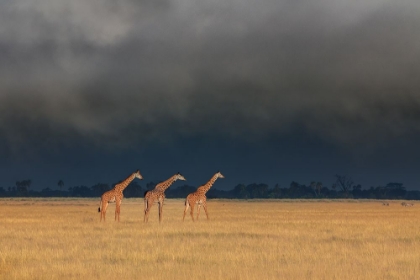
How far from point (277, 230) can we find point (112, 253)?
10.3 metres

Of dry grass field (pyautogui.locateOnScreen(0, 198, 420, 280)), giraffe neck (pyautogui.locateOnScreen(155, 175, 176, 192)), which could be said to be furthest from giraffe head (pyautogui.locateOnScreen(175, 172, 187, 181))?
dry grass field (pyautogui.locateOnScreen(0, 198, 420, 280))

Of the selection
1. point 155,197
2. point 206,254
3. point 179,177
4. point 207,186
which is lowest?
point 206,254

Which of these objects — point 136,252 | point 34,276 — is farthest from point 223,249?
point 34,276

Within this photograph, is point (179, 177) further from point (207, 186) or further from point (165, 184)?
point (207, 186)

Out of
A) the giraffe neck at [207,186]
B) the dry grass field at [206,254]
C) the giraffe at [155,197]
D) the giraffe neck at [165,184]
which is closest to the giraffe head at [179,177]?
the giraffe neck at [165,184]

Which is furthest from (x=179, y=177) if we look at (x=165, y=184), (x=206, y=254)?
(x=206, y=254)

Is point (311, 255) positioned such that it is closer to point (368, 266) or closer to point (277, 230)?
point (368, 266)

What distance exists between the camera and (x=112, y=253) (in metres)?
16.9

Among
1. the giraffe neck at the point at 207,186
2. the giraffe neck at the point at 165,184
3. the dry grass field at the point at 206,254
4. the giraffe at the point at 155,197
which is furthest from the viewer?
the giraffe neck at the point at 207,186

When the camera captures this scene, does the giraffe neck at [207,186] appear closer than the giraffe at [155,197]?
No

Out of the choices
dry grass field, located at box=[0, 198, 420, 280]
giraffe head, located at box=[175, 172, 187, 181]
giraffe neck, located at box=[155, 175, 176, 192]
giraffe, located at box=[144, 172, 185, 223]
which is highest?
giraffe head, located at box=[175, 172, 187, 181]

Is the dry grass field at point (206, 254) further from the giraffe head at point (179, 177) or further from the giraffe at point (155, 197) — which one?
the giraffe head at point (179, 177)

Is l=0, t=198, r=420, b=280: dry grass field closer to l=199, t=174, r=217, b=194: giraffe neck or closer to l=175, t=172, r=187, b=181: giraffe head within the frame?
l=199, t=174, r=217, b=194: giraffe neck

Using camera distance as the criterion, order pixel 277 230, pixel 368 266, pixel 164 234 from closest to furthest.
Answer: pixel 368 266, pixel 164 234, pixel 277 230
